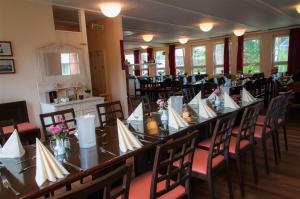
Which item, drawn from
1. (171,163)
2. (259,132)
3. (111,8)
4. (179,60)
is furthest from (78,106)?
(179,60)

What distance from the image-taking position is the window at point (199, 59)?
10.8 meters

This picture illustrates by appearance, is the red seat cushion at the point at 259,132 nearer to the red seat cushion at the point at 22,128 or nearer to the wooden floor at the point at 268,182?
the wooden floor at the point at 268,182

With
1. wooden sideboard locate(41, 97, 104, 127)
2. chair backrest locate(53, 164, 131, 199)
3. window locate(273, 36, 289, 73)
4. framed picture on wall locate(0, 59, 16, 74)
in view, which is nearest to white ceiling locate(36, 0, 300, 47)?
framed picture on wall locate(0, 59, 16, 74)

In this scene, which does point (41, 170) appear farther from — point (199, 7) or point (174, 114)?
point (199, 7)

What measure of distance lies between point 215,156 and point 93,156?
104cm

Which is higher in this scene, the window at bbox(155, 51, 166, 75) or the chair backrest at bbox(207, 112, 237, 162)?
the window at bbox(155, 51, 166, 75)

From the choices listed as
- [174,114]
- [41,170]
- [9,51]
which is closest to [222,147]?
[174,114]

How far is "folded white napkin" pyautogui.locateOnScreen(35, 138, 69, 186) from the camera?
4.26ft

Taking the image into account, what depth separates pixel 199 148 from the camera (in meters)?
2.38

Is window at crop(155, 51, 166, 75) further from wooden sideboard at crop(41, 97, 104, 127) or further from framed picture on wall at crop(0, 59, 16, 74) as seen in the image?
framed picture on wall at crop(0, 59, 16, 74)

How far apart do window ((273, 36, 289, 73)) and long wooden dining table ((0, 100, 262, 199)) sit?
24.9 ft

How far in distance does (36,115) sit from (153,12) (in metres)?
3.08

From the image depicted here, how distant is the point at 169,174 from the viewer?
1466 millimetres

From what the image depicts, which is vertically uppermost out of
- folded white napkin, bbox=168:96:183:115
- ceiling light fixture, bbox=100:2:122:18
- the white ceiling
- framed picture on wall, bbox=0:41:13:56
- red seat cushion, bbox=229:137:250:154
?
the white ceiling
